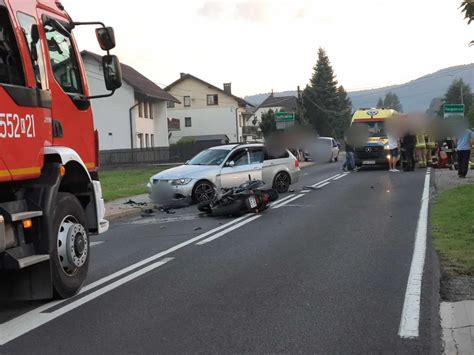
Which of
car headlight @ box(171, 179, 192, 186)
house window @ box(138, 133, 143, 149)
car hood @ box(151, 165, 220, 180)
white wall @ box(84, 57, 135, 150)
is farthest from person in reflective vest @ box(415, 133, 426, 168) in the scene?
house window @ box(138, 133, 143, 149)

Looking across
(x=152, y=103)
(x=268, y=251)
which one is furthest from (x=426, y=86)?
(x=268, y=251)

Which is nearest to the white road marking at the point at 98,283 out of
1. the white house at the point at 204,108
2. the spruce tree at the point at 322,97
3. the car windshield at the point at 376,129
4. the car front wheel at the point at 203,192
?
the car front wheel at the point at 203,192

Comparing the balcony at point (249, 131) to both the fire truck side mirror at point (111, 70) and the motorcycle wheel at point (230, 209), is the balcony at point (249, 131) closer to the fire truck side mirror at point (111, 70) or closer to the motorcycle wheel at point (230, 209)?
the motorcycle wheel at point (230, 209)

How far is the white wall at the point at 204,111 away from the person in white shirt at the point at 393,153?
152ft

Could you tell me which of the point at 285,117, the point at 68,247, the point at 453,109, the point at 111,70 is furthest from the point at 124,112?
the point at 68,247

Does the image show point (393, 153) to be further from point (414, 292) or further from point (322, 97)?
point (322, 97)

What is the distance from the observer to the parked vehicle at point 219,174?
14344 mm

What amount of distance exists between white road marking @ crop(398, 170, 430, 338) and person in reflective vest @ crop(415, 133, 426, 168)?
15.3 meters

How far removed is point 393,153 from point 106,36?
19.8 m

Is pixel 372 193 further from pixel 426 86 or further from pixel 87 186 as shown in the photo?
pixel 426 86

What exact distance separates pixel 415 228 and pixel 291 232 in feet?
7.01

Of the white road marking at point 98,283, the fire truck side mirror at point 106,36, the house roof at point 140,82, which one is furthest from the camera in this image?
the house roof at point 140,82

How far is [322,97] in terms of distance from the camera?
76.3m

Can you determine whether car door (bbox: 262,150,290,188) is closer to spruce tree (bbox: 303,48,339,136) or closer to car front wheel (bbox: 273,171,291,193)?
car front wheel (bbox: 273,171,291,193)
